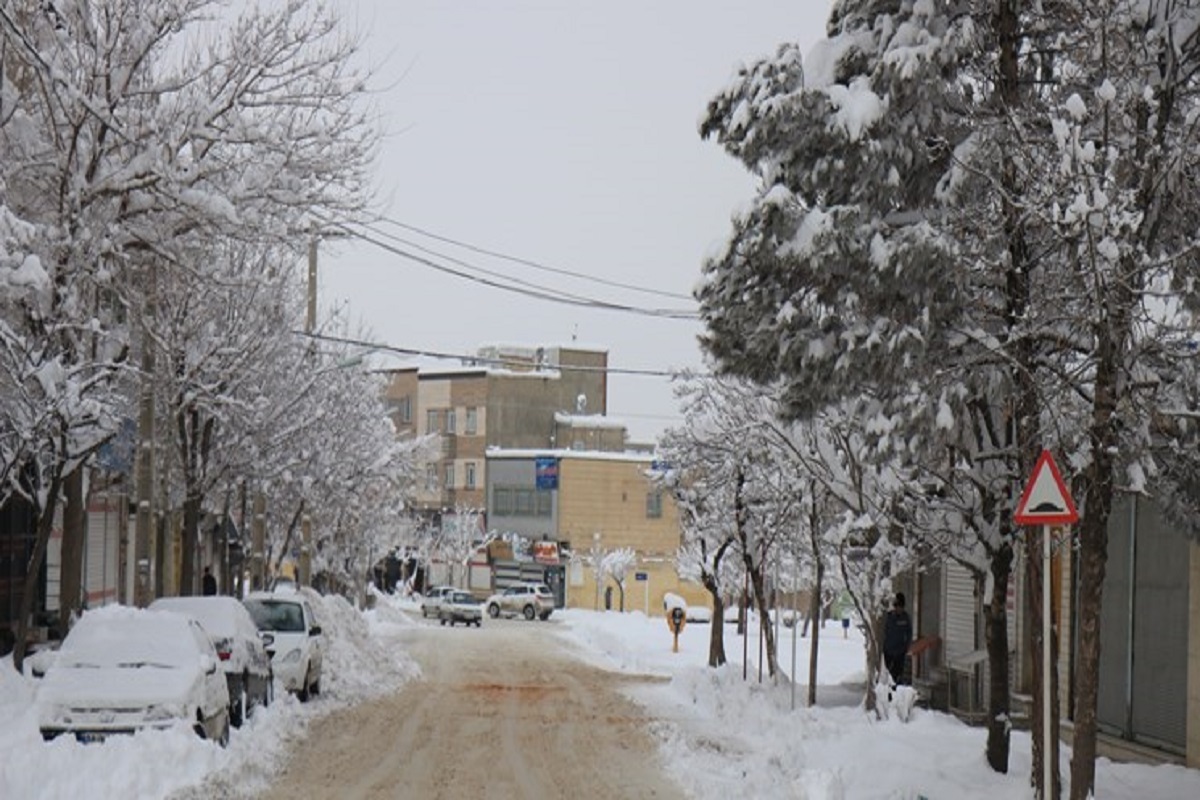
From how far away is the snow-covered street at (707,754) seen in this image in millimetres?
14773

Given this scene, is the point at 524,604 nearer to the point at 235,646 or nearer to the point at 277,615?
the point at 277,615

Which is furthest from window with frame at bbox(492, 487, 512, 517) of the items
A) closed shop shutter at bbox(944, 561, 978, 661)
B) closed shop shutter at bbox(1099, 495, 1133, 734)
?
closed shop shutter at bbox(1099, 495, 1133, 734)

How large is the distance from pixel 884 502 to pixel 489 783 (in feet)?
16.4

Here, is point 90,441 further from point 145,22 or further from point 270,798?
point 270,798

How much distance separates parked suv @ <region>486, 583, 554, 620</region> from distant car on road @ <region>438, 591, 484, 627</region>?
7485 millimetres

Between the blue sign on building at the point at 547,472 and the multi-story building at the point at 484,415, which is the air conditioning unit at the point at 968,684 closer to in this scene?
the blue sign on building at the point at 547,472

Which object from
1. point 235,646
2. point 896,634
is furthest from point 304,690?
point 896,634

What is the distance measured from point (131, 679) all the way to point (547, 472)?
277 feet

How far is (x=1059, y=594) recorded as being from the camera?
21438mm

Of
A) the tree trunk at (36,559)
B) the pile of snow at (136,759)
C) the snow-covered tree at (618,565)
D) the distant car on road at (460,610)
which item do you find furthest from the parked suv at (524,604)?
the tree trunk at (36,559)

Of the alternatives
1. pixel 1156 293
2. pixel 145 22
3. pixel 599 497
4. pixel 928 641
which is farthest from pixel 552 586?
pixel 1156 293

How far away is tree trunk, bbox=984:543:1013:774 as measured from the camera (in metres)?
15.1

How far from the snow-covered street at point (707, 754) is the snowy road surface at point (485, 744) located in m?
0.14

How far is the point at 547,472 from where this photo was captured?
332ft
